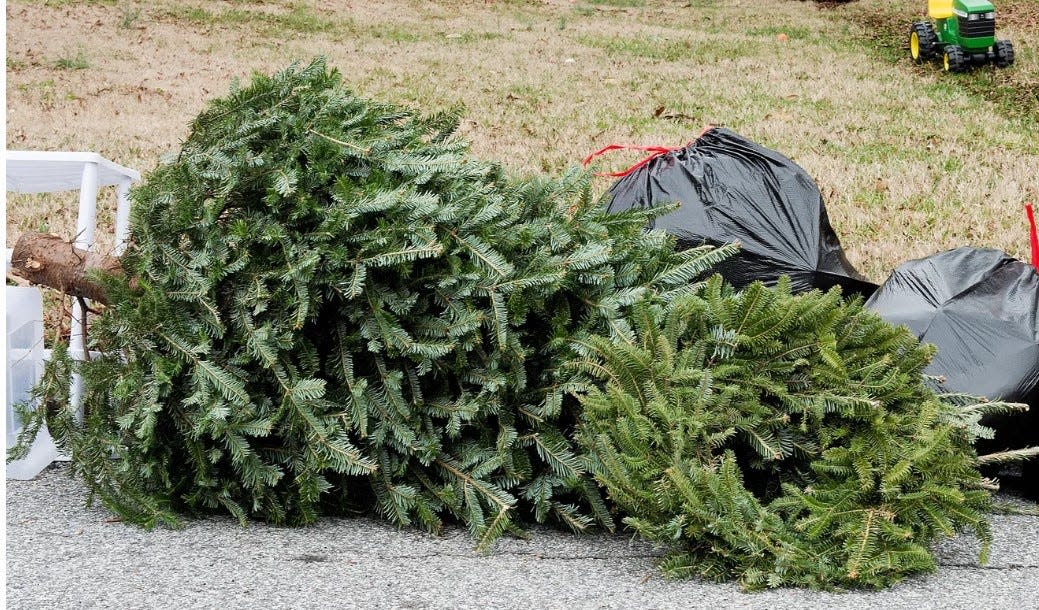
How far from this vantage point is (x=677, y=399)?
2.61 metres

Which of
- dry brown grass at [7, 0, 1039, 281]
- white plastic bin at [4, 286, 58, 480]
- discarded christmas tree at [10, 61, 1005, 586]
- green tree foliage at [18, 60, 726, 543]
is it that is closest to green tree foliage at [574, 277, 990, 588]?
discarded christmas tree at [10, 61, 1005, 586]

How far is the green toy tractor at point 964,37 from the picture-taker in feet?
34.0

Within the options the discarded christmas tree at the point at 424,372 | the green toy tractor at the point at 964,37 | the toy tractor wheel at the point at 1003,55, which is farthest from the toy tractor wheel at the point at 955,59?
the discarded christmas tree at the point at 424,372

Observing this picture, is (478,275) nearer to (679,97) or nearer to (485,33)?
(679,97)

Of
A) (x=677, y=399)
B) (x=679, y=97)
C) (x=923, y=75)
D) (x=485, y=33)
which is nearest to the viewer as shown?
(x=677, y=399)

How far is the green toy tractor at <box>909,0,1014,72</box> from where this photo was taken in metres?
10.4

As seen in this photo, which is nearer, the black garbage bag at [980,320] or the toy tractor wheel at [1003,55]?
the black garbage bag at [980,320]

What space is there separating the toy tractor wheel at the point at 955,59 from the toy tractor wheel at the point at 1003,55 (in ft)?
1.26

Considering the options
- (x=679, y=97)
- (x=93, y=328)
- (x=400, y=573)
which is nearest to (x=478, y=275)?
(x=400, y=573)

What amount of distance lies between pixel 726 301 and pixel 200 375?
145cm

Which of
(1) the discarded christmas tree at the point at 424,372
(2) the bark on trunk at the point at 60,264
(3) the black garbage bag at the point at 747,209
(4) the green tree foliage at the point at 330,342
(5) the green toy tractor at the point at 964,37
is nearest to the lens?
(1) the discarded christmas tree at the point at 424,372

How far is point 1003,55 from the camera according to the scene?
10773 millimetres

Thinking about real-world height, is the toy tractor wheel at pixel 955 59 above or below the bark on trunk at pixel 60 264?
above

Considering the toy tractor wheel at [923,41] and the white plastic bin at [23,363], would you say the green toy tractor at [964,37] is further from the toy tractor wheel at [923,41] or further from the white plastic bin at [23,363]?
the white plastic bin at [23,363]
